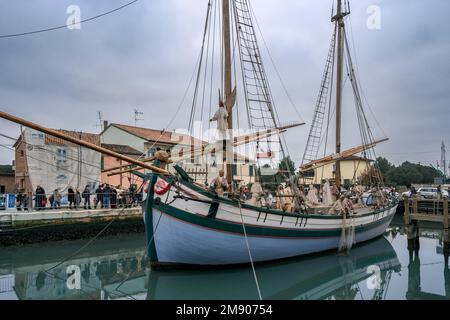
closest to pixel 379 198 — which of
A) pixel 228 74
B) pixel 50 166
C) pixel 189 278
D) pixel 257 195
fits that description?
pixel 257 195

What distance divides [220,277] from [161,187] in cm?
295

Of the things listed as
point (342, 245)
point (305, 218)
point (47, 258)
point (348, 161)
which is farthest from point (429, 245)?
point (348, 161)

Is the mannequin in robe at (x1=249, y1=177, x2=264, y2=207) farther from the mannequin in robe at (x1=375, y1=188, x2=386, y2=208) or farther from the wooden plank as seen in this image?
the mannequin in robe at (x1=375, y1=188, x2=386, y2=208)

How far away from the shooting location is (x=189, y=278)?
9758mm

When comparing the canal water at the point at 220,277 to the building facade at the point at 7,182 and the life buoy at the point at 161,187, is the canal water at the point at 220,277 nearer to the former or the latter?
the life buoy at the point at 161,187

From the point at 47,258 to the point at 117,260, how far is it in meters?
2.52

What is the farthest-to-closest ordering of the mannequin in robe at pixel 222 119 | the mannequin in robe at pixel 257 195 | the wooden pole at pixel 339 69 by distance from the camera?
the wooden pole at pixel 339 69 → the mannequin in robe at pixel 257 195 → the mannequin in robe at pixel 222 119

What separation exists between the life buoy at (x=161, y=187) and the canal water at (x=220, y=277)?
7.73 ft

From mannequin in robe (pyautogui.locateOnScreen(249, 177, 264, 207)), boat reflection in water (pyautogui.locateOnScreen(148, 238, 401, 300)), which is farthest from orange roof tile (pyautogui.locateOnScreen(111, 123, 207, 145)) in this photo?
boat reflection in water (pyautogui.locateOnScreen(148, 238, 401, 300))

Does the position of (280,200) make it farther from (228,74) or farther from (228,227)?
(228,74)

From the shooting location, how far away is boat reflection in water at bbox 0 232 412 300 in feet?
29.6

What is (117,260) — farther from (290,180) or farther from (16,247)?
(290,180)

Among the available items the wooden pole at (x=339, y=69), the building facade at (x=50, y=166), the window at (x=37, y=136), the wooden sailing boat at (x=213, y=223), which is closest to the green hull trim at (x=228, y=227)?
the wooden sailing boat at (x=213, y=223)

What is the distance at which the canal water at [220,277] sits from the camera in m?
9.08
